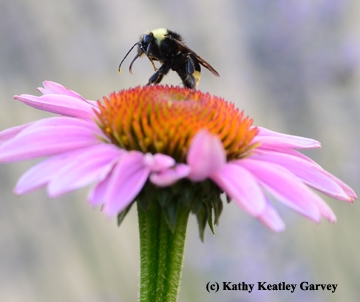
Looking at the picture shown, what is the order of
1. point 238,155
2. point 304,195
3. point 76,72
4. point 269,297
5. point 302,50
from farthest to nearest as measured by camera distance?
point 76,72 < point 302,50 < point 269,297 < point 238,155 < point 304,195

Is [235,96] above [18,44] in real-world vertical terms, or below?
above

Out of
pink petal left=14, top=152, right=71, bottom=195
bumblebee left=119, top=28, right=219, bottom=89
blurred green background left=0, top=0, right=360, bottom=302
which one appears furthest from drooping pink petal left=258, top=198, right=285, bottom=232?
blurred green background left=0, top=0, right=360, bottom=302

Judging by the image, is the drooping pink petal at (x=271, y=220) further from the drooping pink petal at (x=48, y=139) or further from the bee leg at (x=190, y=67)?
the bee leg at (x=190, y=67)

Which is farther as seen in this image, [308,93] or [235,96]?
[235,96]

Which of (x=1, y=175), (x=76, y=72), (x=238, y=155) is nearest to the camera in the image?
(x=238, y=155)

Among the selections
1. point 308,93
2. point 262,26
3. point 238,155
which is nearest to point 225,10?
point 262,26

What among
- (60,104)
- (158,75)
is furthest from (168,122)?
(158,75)

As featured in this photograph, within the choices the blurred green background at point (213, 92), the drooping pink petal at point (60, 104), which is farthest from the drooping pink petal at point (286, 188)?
the blurred green background at point (213, 92)

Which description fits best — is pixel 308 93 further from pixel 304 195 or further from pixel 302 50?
pixel 304 195
